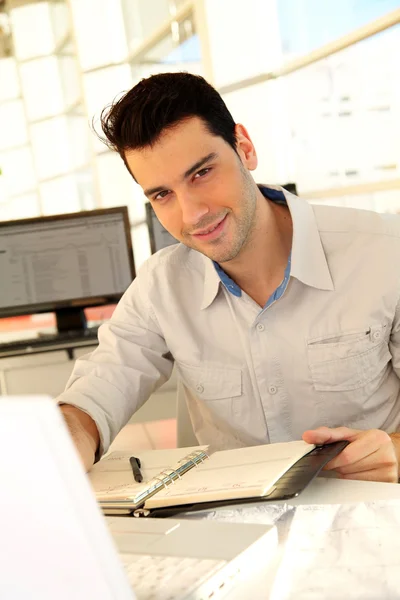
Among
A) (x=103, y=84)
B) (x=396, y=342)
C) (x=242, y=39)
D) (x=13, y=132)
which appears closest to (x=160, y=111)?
(x=396, y=342)

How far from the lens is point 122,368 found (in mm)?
1424

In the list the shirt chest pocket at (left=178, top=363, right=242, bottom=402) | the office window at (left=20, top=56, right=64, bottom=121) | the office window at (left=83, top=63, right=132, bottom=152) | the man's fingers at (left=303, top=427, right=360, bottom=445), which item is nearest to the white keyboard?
the man's fingers at (left=303, top=427, right=360, bottom=445)

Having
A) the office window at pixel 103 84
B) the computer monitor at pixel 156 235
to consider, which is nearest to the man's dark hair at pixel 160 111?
the computer monitor at pixel 156 235

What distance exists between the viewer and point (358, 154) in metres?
3.17

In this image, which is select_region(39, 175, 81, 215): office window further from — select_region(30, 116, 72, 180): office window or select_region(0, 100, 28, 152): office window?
select_region(0, 100, 28, 152): office window

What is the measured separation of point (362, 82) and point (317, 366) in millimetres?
1991

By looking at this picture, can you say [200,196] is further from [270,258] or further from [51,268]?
[51,268]

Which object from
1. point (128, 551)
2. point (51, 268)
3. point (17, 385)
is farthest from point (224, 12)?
point (128, 551)

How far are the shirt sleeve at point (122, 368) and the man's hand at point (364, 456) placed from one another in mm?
406

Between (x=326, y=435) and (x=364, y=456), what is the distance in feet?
0.19

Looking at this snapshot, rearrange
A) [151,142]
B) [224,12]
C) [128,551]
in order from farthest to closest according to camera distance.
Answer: [224,12], [151,142], [128,551]

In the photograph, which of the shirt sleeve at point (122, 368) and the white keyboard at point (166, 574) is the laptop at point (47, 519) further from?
the shirt sleeve at point (122, 368)

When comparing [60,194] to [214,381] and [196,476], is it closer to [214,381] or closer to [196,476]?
[214,381]

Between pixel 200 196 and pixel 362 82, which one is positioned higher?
pixel 362 82
